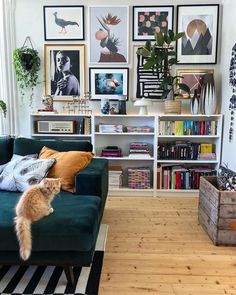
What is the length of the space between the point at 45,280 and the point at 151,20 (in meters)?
3.25

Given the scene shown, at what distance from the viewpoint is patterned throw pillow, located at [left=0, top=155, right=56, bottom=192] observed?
2307mm

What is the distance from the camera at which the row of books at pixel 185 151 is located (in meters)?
3.62

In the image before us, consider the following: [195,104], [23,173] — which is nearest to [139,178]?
[195,104]

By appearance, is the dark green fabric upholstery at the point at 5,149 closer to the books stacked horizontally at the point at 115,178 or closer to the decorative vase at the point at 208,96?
the books stacked horizontally at the point at 115,178

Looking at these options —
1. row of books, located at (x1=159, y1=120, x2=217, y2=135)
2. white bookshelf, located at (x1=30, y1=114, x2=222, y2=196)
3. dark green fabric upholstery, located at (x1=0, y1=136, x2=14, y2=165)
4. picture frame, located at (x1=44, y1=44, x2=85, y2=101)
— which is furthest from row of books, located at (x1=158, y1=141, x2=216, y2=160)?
dark green fabric upholstery, located at (x1=0, y1=136, x2=14, y2=165)

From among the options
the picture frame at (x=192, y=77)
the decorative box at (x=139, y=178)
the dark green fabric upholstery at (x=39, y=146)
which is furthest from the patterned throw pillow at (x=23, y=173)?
the picture frame at (x=192, y=77)

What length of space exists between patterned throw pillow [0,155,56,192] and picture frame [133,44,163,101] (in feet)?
5.95

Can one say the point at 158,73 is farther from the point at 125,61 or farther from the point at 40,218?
the point at 40,218

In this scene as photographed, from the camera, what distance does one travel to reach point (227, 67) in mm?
3375

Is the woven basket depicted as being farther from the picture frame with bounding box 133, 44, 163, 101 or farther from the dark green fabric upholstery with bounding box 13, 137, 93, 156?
the dark green fabric upholstery with bounding box 13, 137, 93, 156

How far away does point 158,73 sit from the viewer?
11.8 ft

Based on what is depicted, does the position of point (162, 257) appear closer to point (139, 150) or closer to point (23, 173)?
point (23, 173)

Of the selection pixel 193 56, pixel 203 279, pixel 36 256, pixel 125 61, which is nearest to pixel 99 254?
pixel 36 256

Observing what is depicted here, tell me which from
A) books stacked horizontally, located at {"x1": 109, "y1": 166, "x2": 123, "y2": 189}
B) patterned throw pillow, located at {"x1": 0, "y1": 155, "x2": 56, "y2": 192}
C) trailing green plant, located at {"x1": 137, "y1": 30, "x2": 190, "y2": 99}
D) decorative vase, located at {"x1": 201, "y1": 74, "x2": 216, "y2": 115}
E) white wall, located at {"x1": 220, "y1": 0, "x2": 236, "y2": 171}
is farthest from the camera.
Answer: books stacked horizontally, located at {"x1": 109, "y1": 166, "x2": 123, "y2": 189}
